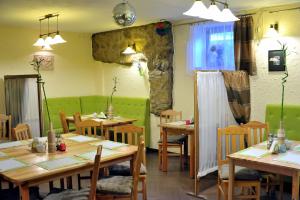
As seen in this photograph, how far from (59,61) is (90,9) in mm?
2538

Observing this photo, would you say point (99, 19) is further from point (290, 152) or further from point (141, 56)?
point (290, 152)

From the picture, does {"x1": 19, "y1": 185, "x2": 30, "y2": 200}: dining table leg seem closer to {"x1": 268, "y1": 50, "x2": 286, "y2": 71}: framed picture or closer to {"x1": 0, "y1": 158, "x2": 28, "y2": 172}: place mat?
{"x1": 0, "y1": 158, "x2": 28, "y2": 172}: place mat

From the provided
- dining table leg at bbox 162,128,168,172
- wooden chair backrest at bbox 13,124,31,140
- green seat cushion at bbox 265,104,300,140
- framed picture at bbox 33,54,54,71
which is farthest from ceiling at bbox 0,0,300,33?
dining table leg at bbox 162,128,168,172

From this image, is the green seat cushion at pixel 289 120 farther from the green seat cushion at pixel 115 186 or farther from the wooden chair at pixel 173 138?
the green seat cushion at pixel 115 186

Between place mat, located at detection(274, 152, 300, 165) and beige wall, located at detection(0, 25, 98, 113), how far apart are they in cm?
500

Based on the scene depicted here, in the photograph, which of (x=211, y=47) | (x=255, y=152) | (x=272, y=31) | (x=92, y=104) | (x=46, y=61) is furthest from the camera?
(x=92, y=104)

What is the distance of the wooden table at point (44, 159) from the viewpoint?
2303mm

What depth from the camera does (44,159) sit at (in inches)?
109

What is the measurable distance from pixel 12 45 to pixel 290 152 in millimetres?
5224

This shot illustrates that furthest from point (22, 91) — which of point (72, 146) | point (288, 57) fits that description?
point (288, 57)

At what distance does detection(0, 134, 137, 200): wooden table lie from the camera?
230 cm

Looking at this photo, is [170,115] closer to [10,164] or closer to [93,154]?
[93,154]

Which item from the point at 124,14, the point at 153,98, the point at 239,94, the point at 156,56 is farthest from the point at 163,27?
the point at 124,14

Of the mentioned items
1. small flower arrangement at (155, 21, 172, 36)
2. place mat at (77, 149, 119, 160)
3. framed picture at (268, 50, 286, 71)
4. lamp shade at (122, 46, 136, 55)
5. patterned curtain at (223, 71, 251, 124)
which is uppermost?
small flower arrangement at (155, 21, 172, 36)
